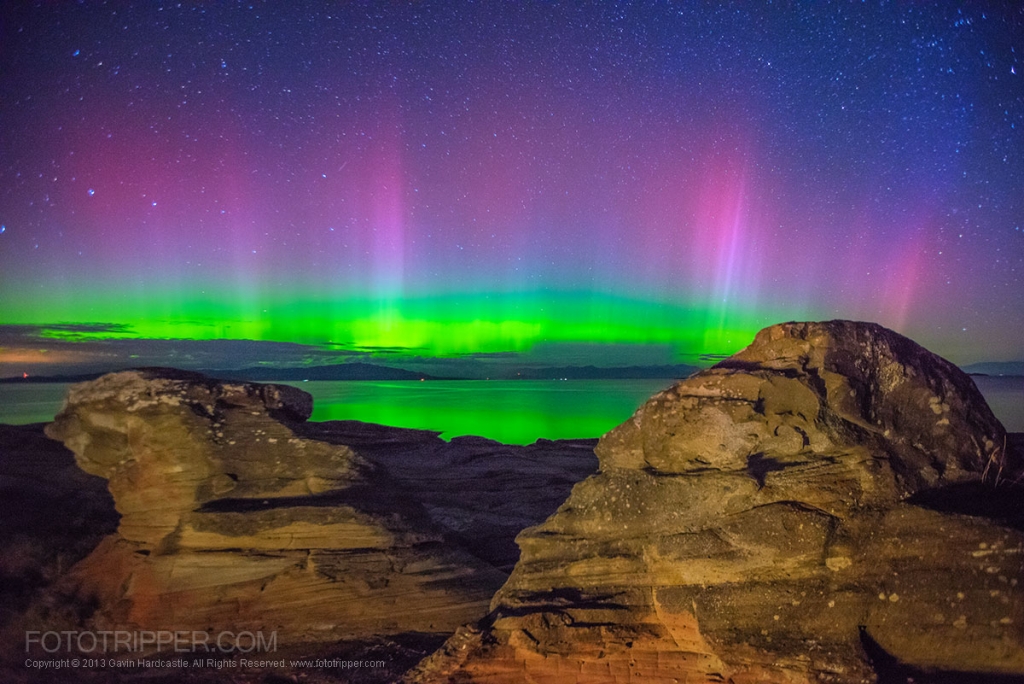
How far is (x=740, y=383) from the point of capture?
689 centimetres

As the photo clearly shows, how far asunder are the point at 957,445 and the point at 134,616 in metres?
12.0

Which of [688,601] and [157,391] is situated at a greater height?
[157,391]

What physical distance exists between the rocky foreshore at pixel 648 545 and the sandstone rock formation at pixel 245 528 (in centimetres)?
4

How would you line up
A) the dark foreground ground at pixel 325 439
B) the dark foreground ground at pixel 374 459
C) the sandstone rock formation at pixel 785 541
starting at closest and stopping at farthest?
the sandstone rock formation at pixel 785 541, the dark foreground ground at pixel 374 459, the dark foreground ground at pixel 325 439

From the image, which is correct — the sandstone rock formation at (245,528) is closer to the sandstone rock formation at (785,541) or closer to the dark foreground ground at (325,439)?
the dark foreground ground at (325,439)

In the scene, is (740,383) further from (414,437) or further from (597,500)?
(414,437)

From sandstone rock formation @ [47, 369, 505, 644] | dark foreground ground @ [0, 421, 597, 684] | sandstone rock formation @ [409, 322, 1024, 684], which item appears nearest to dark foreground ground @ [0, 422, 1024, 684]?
dark foreground ground @ [0, 421, 597, 684]

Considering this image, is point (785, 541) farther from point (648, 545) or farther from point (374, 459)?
point (374, 459)

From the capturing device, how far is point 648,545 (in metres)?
6.59

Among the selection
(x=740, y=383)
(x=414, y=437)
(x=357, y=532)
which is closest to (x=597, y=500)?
(x=740, y=383)

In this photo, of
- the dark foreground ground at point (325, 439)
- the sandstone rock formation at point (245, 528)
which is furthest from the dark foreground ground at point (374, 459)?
the sandstone rock formation at point (245, 528)

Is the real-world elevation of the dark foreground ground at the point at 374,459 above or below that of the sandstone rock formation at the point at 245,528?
below

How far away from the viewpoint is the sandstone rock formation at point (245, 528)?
9.55 m

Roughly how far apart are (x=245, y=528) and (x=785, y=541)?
8357 mm
